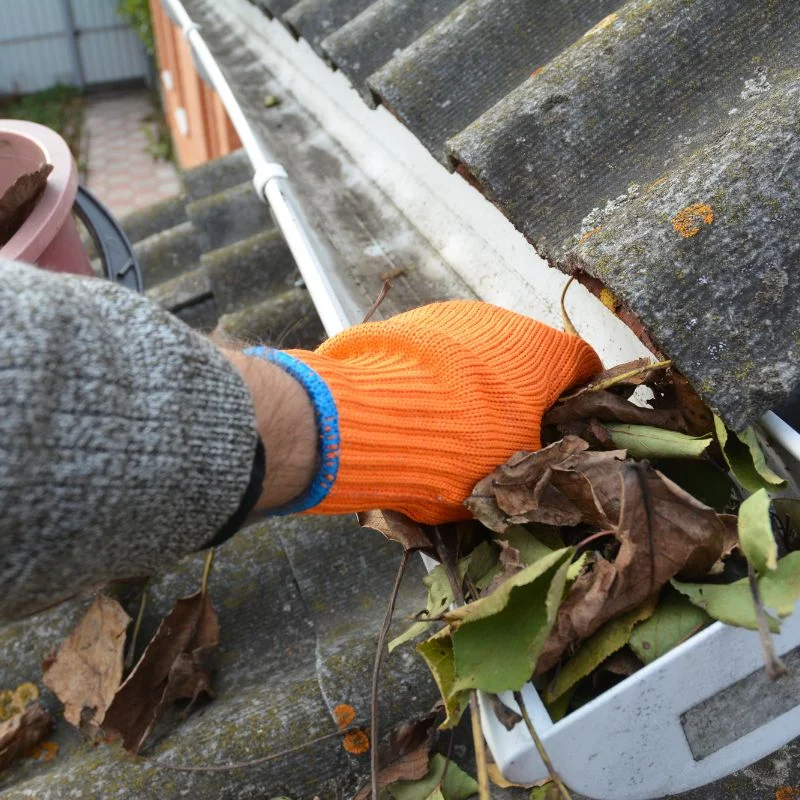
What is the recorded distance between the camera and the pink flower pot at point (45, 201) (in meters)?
1.42

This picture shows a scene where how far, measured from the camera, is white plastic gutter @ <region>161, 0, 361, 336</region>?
1398 mm

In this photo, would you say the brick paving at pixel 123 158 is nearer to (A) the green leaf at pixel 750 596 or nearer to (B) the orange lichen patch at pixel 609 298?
(B) the orange lichen patch at pixel 609 298

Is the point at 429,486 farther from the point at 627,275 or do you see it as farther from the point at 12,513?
the point at 12,513

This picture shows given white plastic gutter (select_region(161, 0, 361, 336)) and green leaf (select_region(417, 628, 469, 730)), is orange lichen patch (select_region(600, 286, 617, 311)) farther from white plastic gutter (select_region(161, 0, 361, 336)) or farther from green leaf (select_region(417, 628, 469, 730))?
white plastic gutter (select_region(161, 0, 361, 336))

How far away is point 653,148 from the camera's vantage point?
1005 mm

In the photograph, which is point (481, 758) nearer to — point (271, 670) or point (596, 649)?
point (596, 649)

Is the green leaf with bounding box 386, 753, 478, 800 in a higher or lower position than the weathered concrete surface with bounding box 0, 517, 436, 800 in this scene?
higher

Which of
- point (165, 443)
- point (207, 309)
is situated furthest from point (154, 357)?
point (207, 309)

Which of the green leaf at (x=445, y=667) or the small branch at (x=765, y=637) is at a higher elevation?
the small branch at (x=765, y=637)

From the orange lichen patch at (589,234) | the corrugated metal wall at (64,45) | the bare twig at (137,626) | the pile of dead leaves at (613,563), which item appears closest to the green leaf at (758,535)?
the pile of dead leaves at (613,563)

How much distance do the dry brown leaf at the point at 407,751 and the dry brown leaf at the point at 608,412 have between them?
0.36m

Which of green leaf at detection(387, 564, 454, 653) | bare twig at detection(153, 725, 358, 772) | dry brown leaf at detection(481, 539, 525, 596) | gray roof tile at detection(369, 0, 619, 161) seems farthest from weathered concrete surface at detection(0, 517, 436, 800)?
gray roof tile at detection(369, 0, 619, 161)

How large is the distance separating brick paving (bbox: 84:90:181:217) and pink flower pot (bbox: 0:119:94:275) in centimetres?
617

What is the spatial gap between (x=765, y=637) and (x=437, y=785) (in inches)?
17.3
